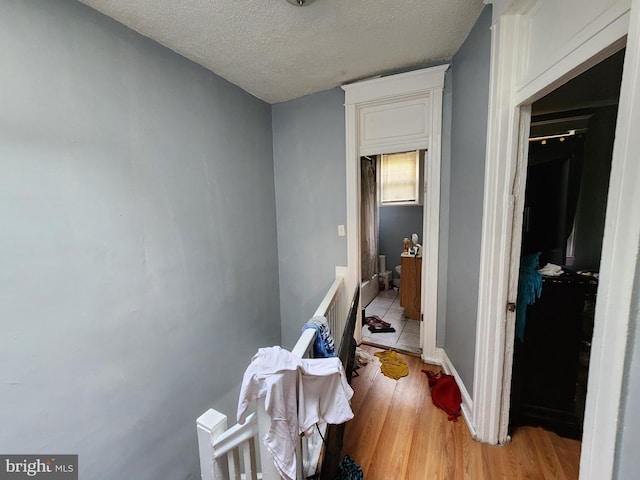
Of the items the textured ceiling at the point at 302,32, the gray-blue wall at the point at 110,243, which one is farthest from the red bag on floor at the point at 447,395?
the textured ceiling at the point at 302,32

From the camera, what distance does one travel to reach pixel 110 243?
4.47 ft

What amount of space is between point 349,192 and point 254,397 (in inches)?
73.7

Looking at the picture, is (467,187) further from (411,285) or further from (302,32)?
(411,285)

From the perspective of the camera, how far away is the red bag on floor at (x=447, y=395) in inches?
65.6

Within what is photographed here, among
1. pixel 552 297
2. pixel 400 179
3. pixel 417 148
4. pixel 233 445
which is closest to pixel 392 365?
pixel 552 297

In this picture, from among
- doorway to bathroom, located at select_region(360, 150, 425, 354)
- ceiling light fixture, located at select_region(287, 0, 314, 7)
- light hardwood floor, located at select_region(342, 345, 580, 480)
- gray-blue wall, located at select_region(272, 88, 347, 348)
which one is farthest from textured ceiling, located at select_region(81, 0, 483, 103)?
light hardwood floor, located at select_region(342, 345, 580, 480)

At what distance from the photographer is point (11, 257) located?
41.1 inches

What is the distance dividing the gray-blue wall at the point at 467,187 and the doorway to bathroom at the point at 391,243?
3.45 feet

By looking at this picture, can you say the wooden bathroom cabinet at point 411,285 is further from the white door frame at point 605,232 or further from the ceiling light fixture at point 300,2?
the ceiling light fixture at point 300,2

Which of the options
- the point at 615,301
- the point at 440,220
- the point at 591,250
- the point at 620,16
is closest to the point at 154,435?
the point at 615,301

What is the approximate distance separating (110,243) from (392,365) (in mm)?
2285

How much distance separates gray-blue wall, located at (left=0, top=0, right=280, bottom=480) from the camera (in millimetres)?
1071

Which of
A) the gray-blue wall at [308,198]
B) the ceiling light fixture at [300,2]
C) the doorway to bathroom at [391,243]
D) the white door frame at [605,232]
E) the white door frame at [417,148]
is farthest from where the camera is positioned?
the doorway to bathroom at [391,243]

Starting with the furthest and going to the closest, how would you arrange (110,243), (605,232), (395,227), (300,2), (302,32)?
(395,227) < (302,32) < (110,243) < (300,2) < (605,232)
